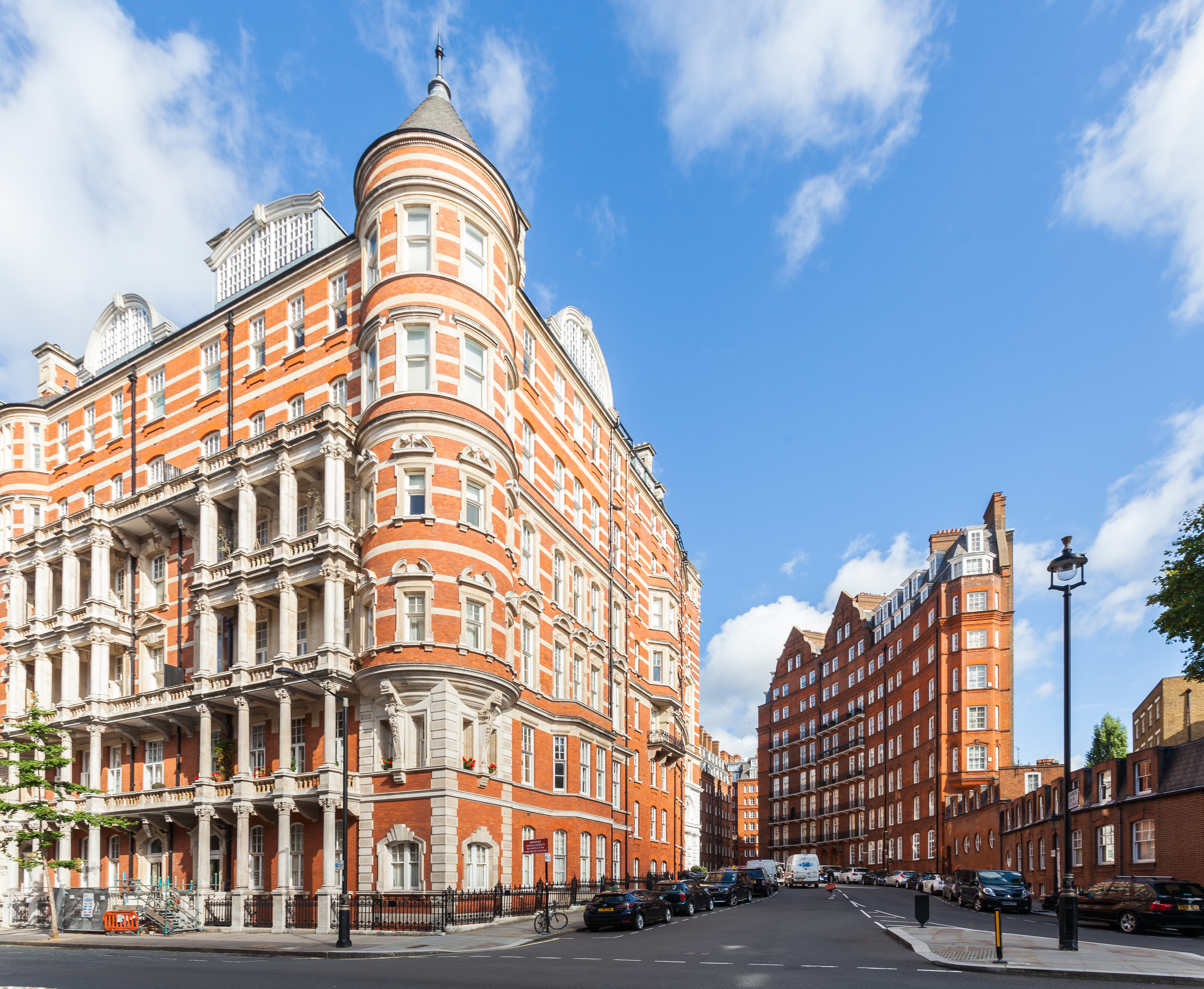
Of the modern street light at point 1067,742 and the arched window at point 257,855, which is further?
the arched window at point 257,855

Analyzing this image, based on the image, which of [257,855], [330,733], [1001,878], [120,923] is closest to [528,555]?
[330,733]

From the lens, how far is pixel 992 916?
36469mm

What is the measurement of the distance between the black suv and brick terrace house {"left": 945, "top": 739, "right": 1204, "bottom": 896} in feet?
9.15

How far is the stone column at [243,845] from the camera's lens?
109ft

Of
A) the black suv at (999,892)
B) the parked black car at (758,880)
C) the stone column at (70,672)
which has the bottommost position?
the parked black car at (758,880)

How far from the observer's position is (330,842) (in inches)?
1217

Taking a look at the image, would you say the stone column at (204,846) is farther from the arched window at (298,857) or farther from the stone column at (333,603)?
the stone column at (333,603)

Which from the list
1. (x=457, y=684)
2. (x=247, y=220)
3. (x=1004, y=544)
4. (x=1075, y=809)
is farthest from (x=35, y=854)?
(x=1004, y=544)

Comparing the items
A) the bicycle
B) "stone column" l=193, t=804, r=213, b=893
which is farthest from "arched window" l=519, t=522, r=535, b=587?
"stone column" l=193, t=804, r=213, b=893

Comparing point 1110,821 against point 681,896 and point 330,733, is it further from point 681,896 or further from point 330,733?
point 330,733

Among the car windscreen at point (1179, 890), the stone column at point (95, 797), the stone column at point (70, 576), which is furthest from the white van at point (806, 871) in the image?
the stone column at point (70, 576)

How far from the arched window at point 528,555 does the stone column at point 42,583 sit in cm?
2235

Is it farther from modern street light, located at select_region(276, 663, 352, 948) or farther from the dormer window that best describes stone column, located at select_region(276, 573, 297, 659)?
the dormer window

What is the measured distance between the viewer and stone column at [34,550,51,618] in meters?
44.2
